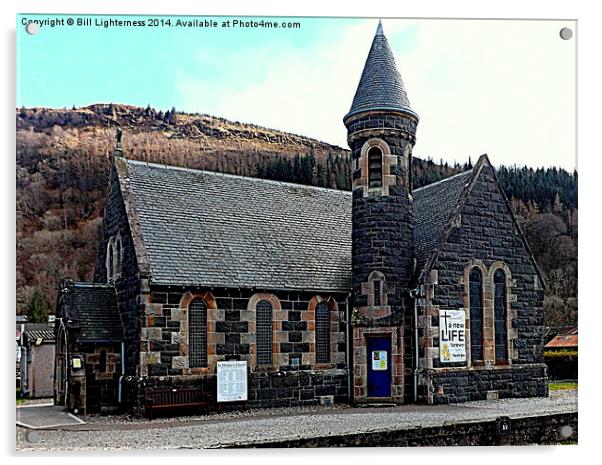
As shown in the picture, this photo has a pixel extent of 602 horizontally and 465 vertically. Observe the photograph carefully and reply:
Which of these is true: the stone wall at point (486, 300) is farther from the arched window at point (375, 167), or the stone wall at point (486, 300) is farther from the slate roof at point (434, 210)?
the arched window at point (375, 167)

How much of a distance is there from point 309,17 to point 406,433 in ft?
29.0

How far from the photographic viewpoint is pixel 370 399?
24.0 m

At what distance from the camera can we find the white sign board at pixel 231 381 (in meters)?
22.9

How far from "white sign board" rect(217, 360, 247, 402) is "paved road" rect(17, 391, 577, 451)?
533 millimetres

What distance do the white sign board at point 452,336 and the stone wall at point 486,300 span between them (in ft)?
0.54

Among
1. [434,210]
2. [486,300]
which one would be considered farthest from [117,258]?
[486,300]

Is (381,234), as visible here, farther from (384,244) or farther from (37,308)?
(37,308)

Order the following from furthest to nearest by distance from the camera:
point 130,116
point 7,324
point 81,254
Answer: point 81,254
point 130,116
point 7,324

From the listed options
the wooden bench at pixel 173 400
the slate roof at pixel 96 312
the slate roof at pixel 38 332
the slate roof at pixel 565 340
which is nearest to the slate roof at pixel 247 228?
the slate roof at pixel 96 312

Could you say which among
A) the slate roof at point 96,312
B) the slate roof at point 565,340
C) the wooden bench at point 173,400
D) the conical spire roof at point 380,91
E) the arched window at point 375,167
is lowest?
the wooden bench at point 173,400

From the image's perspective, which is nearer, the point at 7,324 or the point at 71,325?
the point at 7,324
